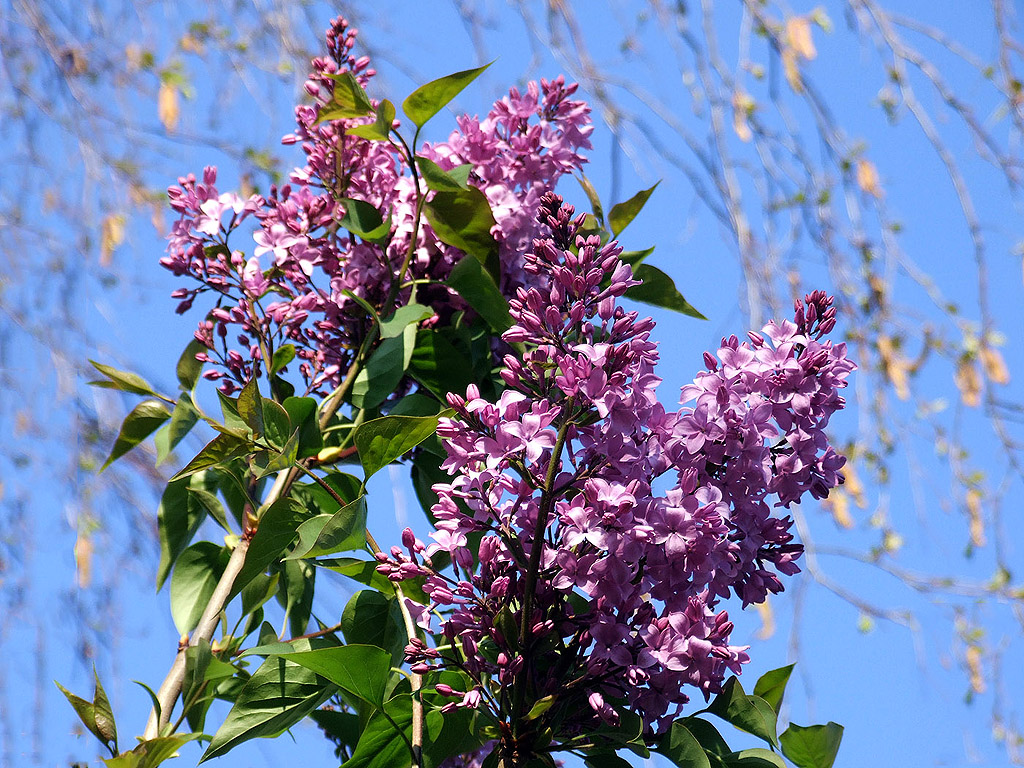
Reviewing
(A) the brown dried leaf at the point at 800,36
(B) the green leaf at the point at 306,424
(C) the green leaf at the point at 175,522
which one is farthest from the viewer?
(A) the brown dried leaf at the point at 800,36

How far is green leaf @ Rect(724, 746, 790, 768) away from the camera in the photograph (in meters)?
0.65

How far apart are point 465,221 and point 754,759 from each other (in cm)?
48

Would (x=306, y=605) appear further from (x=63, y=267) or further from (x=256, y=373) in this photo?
(x=63, y=267)

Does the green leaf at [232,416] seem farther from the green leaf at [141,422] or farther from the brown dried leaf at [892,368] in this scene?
the brown dried leaf at [892,368]

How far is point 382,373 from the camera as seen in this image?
0.87 meters

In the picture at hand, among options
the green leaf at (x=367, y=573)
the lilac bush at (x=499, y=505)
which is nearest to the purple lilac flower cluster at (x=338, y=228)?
the lilac bush at (x=499, y=505)

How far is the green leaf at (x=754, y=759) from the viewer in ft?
2.13

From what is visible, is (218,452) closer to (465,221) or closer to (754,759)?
(465,221)

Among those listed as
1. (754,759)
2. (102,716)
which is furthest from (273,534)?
(754,759)

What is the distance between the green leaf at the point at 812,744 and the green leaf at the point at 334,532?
323 mm

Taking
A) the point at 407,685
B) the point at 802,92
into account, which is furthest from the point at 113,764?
the point at 802,92

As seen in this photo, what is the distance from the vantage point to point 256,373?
0.93 m

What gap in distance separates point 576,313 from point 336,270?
36 cm

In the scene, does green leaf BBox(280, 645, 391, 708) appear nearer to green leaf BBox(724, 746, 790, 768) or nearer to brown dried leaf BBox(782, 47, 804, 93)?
green leaf BBox(724, 746, 790, 768)
